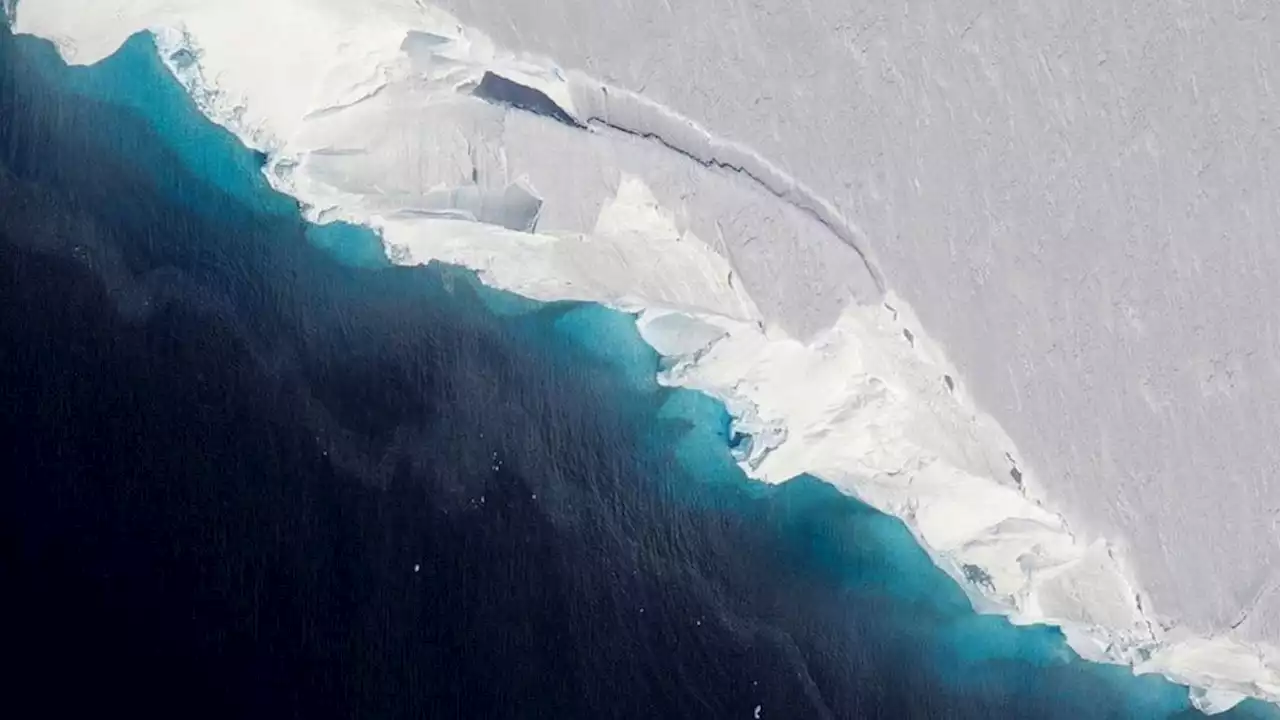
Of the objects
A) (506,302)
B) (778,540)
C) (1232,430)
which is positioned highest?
(1232,430)

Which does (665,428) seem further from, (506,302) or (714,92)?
(714,92)

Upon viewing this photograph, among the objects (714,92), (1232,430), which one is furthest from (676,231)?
(1232,430)

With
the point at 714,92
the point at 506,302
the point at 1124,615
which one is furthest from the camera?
the point at 506,302

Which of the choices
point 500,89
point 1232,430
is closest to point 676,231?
point 500,89

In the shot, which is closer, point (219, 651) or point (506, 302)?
point (219, 651)

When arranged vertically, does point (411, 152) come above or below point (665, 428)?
above

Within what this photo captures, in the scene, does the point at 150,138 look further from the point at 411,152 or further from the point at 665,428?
the point at 665,428

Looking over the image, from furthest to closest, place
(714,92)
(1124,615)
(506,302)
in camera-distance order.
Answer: (506,302)
(1124,615)
(714,92)
